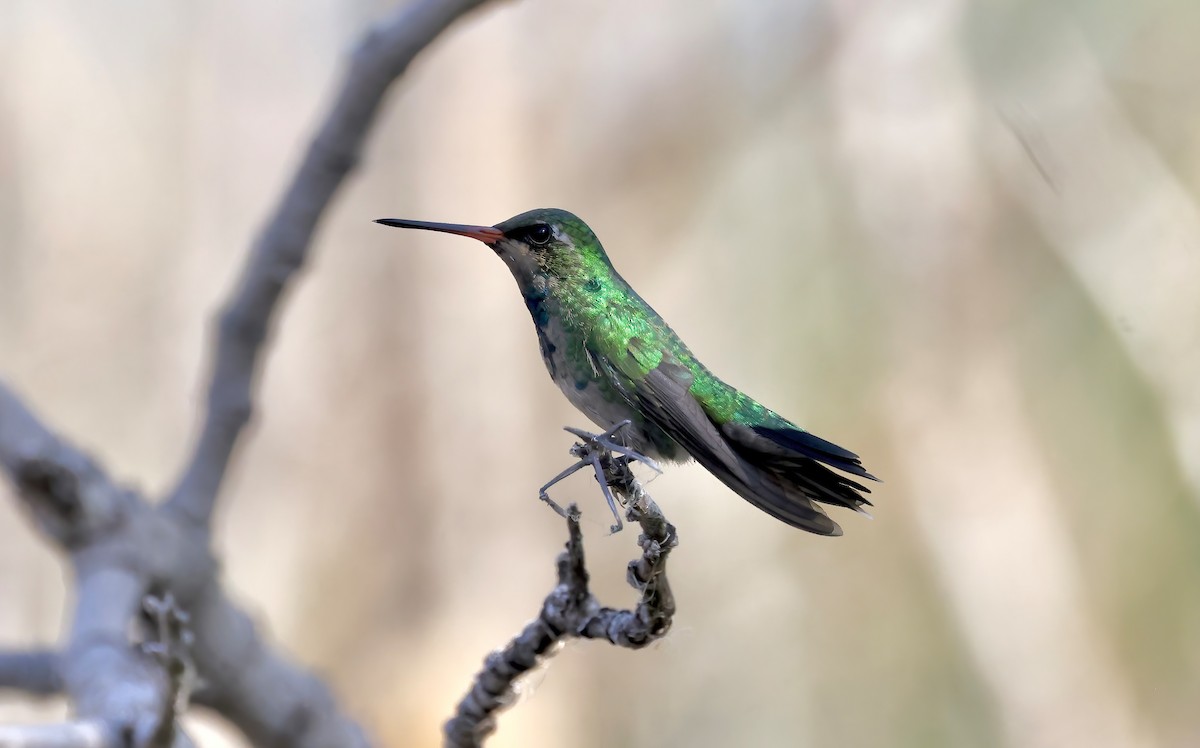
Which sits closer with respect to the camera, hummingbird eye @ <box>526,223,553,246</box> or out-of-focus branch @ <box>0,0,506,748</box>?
hummingbird eye @ <box>526,223,553,246</box>

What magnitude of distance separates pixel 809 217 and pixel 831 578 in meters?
1.88

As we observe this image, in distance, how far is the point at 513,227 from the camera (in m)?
2.03

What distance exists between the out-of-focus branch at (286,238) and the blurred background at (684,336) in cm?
217

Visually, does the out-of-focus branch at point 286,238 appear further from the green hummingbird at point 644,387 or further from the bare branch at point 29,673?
the green hummingbird at point 644,387

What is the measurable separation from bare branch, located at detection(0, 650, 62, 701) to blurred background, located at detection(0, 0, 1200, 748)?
2.05 m

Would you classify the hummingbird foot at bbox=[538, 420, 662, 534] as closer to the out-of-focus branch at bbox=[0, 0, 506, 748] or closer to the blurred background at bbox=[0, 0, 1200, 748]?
the out-of-focus branch at bbox=[0, 0, 506, 748]

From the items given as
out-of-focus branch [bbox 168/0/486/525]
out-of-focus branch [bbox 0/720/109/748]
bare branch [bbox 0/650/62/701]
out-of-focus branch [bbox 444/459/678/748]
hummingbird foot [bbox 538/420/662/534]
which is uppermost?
out-of-focus branch [bbox 168/0/486/525]

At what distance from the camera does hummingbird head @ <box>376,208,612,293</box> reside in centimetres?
201

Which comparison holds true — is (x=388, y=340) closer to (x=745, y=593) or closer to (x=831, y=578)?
(x=745, y=593)

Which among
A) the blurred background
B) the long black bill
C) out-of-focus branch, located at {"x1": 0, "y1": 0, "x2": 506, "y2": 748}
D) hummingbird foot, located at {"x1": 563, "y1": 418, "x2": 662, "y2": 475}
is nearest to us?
hummingbird foot, located at {"x1": 563, "y1": 418, "x2": 662, "y2": 475}

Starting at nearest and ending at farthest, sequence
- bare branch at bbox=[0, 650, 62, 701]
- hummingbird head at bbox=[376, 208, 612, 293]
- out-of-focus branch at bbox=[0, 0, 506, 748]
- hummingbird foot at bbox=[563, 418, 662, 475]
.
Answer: hummingbird foot at bbox=[563, 418, 662, 475] < hummingbird head at bbox=[376, 208, 612, 293] < out-of-focus branch at bbox=[0, 0, 506, 748] < bare branch at bbox=[0, 650, 62, 701]

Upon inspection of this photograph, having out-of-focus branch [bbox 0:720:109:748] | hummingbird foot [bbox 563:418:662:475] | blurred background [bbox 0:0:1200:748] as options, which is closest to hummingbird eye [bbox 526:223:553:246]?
hummingbird foot [bbox 563:418:662:475]

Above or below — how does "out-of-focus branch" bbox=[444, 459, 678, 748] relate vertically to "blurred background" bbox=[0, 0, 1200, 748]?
below

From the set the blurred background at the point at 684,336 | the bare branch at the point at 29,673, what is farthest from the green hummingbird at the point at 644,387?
the blurred background at the point at 684,336
